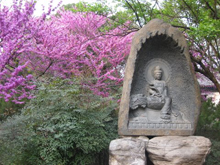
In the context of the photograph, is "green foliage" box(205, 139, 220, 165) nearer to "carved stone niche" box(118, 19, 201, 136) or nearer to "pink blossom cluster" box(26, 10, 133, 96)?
"carved stone niche" box(118, 19, 201, 136)

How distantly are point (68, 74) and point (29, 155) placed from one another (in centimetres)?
314

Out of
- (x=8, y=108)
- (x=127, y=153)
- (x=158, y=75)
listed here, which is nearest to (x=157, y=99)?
(x=158, y=75)

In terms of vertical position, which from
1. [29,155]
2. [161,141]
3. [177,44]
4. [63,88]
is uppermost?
[177,44]

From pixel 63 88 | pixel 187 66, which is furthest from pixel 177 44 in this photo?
pixel 63 88

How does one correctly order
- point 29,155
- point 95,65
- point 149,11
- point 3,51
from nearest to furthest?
point 3,51 → point 29,155 → point 149,11 → point 95,65

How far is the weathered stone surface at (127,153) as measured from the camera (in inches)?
152

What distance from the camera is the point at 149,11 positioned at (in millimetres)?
6062

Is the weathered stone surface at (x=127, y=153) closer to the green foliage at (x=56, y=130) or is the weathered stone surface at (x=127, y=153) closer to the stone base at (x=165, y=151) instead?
the stone base at (x=165, y=151)

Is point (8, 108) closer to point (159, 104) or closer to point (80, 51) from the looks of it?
point (80, 51)

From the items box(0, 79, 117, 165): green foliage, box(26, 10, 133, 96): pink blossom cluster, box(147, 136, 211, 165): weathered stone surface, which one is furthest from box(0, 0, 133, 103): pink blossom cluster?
box(147, 136, 211, 165): weathered stone surface

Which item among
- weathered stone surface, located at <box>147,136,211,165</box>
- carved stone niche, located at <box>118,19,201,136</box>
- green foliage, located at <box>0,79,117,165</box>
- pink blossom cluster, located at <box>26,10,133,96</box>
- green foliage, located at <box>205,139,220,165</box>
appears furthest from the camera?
pink blossom cluster, located at <box>26,10,133,96</box>

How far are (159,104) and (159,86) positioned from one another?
316mm

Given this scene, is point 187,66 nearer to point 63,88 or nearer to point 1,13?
point 63,88

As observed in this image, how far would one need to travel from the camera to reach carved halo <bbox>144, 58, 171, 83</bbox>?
4725 mm
